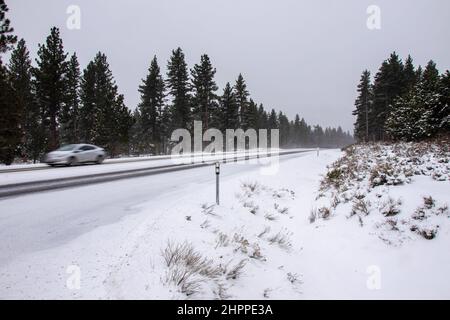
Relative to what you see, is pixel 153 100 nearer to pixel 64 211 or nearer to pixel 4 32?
pixel 4 32

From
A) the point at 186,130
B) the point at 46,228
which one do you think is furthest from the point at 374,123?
the point at 46,228

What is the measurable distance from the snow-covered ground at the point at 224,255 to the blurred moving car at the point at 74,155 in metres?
8.23

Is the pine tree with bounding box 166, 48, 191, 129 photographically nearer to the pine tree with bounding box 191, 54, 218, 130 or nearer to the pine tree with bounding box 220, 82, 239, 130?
the pine tree with bounding box 191, 54, 218, 130

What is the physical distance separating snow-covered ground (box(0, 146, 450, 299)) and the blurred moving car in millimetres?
8228

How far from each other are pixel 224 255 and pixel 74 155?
14318 millimetres

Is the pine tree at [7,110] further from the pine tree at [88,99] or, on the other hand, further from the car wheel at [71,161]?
the pine tree at [88,99]

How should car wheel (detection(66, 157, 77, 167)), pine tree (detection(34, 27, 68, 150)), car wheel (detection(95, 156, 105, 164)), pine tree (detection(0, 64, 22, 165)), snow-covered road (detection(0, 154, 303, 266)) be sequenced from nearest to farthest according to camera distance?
snow-covered road (detection(0, 154, 303, 266)) < car wheel (detection(66, 157, 77, 167)) < car wheel (detection(95, 156, 105, 164)) < pine tree (detection(0, 64, 22, 165)) < pine tree (detection(34, 27, 68, 150))

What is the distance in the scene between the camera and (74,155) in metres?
15.4

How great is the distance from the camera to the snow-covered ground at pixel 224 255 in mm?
3203

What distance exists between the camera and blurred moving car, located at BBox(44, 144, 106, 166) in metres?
14.8

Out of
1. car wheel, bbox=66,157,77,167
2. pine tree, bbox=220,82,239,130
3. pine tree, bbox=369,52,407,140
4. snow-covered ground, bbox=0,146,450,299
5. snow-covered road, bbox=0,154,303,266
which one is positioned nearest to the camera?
snow-covered ground, bbox=0,146,450,299

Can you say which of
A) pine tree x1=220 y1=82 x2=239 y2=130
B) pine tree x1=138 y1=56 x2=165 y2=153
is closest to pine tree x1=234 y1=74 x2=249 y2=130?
pine tree x1=220 y1=82 x2=239 y2=130

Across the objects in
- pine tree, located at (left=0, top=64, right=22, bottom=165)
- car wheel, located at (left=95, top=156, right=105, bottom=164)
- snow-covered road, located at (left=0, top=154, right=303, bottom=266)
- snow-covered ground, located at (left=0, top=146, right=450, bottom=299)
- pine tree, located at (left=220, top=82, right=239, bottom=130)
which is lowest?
snow-covered ground, located at (left=0, top=146, right=450, bottom=299)

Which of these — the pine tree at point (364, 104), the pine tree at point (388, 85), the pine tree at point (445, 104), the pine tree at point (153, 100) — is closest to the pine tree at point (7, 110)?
the pine tree at point (153, 100)
